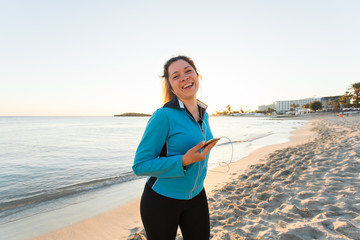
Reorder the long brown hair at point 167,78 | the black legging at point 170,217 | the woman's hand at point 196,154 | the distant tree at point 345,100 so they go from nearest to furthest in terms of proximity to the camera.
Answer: the woman's hand at point 196,154 < the black legging at point 170,217 < the long brown hair at point 167,78 < the distant tree at point 345,100

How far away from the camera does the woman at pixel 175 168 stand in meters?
1.46

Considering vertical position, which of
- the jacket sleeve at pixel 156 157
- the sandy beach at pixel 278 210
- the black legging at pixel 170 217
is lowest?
the sandy beach at pixel 278 210

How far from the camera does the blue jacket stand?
146 cm

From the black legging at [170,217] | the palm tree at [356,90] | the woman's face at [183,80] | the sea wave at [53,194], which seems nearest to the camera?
the black legging at [170,217]

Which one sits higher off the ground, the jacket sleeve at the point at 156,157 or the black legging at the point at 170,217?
the jacket sleeve at the point at 156,157

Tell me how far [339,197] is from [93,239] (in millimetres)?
4332

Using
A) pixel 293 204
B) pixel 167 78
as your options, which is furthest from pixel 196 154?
pixel 293 204

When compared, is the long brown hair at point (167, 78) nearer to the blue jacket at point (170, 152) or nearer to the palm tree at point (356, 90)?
the blue jacket at point (170, 152)

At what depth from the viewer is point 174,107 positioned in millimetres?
1651

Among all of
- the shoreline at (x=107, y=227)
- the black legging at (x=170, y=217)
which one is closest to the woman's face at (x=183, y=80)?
the black legging at (x=170, y=217)

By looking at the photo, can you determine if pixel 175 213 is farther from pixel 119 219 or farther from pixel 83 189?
pixel 83 189

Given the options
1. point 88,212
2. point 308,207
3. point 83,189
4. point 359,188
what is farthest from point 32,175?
point 359,188

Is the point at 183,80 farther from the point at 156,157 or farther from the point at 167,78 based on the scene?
the point at 156,157

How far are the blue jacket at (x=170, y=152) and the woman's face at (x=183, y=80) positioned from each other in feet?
0.51
